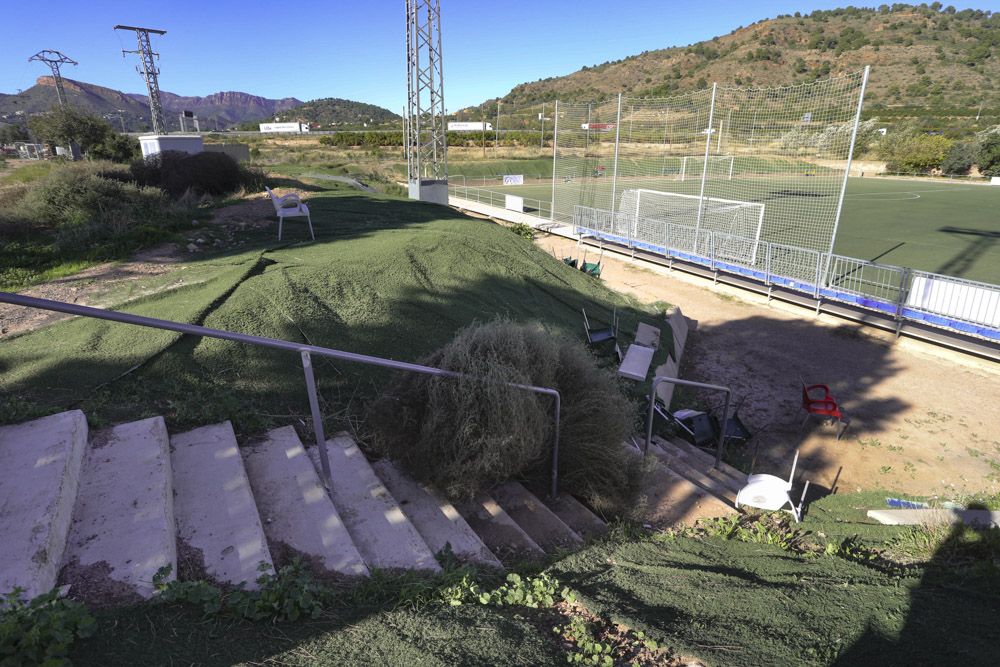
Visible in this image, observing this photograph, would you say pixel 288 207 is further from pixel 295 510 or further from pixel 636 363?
pixel 295 510

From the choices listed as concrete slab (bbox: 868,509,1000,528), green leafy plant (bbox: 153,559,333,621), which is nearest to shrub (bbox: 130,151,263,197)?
green leafy plant (bbox: 153,559,333,621)

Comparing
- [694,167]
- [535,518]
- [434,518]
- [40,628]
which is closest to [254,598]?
[40,628]

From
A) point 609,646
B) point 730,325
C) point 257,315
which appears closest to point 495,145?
point 730,325

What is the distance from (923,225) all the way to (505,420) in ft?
84.4

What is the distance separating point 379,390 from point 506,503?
1365 millimetres

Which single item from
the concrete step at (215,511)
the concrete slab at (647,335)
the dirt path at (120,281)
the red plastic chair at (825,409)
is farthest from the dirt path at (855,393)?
the dirt path at (120,281)

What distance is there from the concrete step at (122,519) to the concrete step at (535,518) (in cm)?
194

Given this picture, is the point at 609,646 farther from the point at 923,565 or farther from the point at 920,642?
the point at 923,565

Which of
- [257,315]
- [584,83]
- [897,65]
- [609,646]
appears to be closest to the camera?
[609,646]

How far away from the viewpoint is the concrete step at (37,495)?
197 cm

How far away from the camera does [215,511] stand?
8.70ft

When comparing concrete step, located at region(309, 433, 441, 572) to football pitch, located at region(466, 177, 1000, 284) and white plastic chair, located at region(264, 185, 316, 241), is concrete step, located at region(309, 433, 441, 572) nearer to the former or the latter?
white plastic chair, located at region(264, 185, 316, 241)

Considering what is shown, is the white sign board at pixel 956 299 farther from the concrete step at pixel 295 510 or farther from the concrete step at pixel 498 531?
the concrete step at pixel 295 510

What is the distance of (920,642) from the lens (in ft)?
7.47
